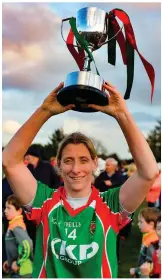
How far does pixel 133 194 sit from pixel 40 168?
5005 millimetres

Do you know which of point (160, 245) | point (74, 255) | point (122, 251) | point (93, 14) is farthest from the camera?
point (122, 251)

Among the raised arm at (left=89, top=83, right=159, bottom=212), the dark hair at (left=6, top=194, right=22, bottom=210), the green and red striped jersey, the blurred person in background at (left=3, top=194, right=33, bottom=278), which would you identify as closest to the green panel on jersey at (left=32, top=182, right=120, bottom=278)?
→ the green and red striped jersey

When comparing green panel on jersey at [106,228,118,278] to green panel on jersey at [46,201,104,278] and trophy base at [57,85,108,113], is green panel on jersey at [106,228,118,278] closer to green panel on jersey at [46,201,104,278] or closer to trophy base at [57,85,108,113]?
green panel on jersey at [46,201,104,278]

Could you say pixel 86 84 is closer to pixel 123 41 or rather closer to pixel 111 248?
pixel 123 41

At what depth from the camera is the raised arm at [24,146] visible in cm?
242

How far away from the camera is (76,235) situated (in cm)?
244

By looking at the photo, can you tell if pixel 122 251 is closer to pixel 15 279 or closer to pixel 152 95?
pixel 15 279

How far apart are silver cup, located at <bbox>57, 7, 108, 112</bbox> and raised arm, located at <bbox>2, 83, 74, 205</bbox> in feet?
0.17

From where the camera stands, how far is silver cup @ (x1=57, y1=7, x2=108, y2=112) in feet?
7.71

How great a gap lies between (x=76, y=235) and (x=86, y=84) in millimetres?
699

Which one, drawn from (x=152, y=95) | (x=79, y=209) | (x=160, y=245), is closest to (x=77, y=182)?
(x=79, y=209)

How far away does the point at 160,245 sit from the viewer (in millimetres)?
5355

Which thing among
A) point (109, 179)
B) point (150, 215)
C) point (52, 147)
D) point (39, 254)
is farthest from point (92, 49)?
point (52, 147)

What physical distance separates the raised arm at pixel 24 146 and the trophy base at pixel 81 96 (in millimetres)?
35
